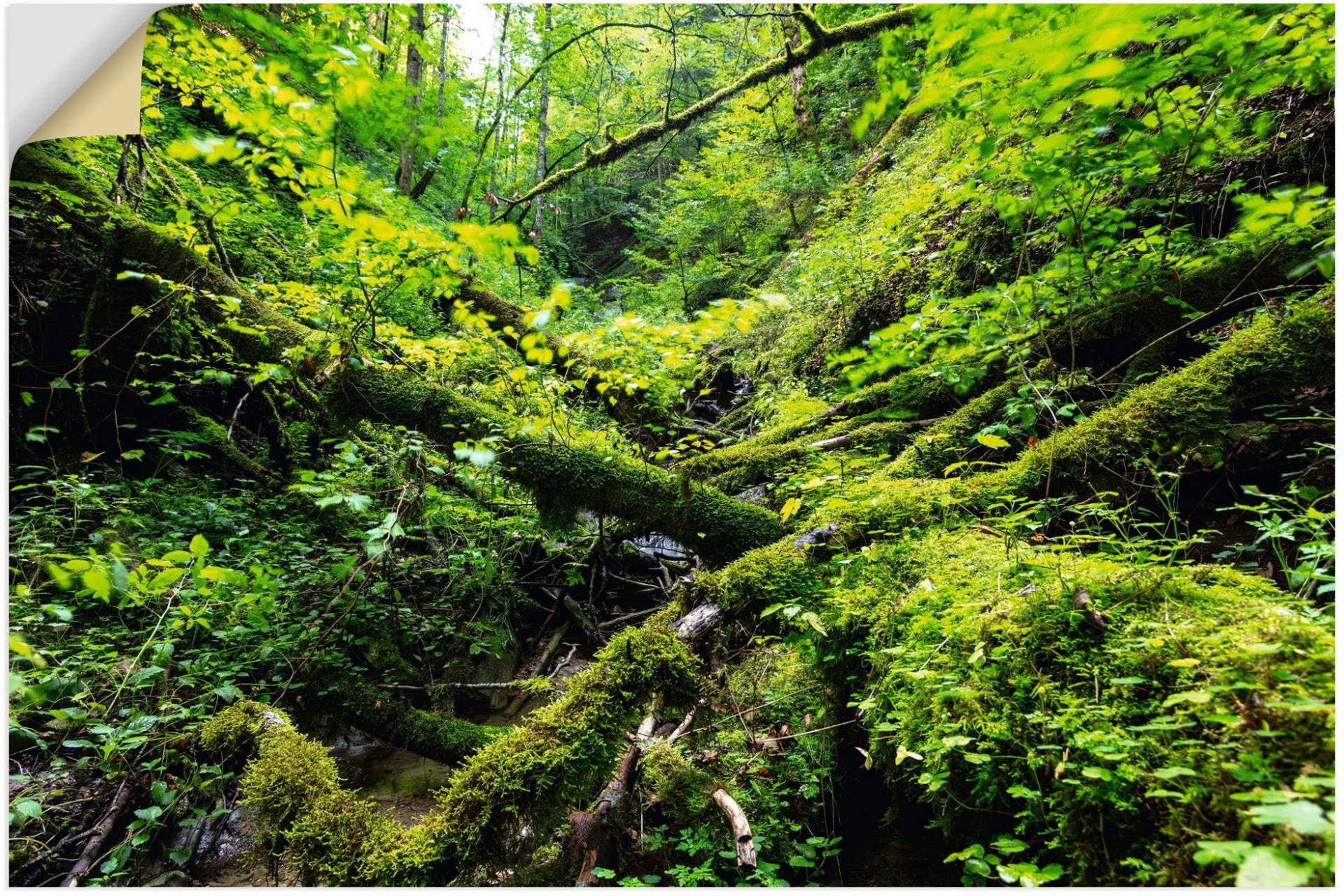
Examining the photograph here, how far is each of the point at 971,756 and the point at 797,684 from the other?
1.30m

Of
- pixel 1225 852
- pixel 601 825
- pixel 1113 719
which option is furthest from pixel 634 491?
pixel 1225 852

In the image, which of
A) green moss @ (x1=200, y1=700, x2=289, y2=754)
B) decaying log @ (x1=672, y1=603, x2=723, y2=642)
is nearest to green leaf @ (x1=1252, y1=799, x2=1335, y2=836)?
decaying log @ (x1=672, y1=603, x2=723, y2=642)

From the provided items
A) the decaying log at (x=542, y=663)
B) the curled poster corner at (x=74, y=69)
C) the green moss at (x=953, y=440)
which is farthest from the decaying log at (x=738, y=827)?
the curled poster corner at (x=74, y=69)

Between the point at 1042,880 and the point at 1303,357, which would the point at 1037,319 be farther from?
the point at 1042,880

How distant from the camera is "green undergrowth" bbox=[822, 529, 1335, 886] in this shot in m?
0.69

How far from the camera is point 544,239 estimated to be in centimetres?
1162

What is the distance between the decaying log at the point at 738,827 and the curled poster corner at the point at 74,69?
9.22 ft

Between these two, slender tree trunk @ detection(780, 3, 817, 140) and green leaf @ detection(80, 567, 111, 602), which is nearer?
green leaf @ detection(80, 567, 111, 602)

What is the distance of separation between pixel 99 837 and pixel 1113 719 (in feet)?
12.2

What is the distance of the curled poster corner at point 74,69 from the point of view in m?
1.29

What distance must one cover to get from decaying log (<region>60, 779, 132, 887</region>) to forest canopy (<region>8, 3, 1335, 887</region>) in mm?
21

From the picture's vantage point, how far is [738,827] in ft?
5.61

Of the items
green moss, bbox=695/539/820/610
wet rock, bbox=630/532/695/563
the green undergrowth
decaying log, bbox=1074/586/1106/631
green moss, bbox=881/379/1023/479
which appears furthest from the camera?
wet rock, bbox=630/532/695/563

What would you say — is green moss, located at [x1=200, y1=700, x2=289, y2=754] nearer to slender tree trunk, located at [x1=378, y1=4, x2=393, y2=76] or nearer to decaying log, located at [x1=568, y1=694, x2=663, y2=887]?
decaying log, located at [x1=568, y1=694, x2=663, y2=887]
